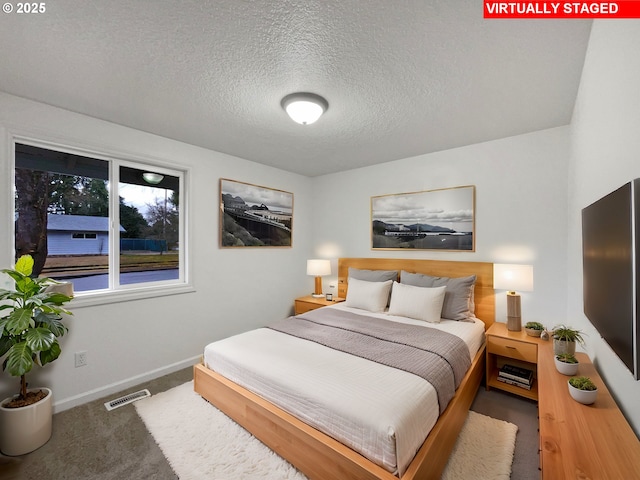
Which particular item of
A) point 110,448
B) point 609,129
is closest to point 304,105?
point 609,129

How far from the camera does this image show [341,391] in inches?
62.7

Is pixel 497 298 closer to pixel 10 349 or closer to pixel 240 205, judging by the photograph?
pixel 240 205

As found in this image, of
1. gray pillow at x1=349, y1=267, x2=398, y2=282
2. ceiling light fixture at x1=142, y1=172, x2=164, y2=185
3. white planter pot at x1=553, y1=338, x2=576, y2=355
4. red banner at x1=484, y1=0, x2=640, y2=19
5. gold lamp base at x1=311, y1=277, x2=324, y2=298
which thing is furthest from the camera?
gold lamp base at x1=311, y1=277, x2=324, y2=298

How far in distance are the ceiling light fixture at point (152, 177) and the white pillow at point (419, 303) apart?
9.53ft

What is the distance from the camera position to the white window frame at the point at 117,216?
2.22 meters

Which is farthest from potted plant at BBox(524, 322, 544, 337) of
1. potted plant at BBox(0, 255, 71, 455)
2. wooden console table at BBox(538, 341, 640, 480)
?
potted plant at BBox(0, 255, 71, 455)

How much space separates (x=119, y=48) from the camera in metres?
1.65

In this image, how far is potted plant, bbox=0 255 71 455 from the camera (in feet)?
5.78

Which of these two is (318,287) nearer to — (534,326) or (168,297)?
(168,297)

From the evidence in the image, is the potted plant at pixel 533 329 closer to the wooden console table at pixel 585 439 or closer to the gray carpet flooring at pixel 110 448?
the gray carpet flooring at pixel 110 448

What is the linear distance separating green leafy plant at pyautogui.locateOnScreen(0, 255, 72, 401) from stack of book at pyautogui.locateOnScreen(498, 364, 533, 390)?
140 inches

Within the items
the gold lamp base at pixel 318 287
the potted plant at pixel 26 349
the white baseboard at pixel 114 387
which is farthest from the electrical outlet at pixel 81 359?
the gold lamp base at pixel 318 287

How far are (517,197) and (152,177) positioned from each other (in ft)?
12.8

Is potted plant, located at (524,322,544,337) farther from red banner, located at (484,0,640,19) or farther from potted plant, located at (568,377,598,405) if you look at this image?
red banner, located at (484,0,640,19)
